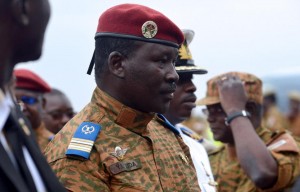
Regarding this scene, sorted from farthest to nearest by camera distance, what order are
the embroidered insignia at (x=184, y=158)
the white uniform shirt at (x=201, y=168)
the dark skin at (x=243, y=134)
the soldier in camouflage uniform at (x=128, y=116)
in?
the dark skin at (x=243, y=134) → the white uniform shirt at (x=201, y=168) → the embroidered insignia at (x=184, y=158) → the soldier in camouflage uniform at (x=128, y=116)

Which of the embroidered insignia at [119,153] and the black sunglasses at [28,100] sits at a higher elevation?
the embroidered insignia at [119,153]

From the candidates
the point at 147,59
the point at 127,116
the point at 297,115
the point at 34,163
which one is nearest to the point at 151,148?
the point at 127,116

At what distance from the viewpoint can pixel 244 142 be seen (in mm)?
5570

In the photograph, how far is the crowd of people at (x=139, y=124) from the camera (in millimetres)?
2355

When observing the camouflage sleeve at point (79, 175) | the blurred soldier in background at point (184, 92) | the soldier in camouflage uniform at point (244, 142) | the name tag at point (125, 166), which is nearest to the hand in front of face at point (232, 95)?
the soldier in camouflage uniform at point (244, 142)

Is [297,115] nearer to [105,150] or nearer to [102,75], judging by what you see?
[105,150]

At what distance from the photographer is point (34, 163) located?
7.91ft

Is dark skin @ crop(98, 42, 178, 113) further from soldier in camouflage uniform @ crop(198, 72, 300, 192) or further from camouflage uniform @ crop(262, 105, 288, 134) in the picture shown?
soldier in camouflage uniform @ crop(198, 72, 300, 192)

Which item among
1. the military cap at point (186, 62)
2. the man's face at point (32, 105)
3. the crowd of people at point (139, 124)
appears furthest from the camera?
the man's face at point (32, 105)

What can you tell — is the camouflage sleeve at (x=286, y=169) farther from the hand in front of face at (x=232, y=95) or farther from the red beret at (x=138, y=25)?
the red beret at (x=138, y=25)

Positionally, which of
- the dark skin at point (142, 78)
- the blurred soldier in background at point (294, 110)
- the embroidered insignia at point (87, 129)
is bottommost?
the embroidered insignia at point (87, 129)

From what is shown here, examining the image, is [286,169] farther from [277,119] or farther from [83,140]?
[83,140]

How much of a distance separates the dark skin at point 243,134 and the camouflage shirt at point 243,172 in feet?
0.19

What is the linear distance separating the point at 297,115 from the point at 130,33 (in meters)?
1.24
